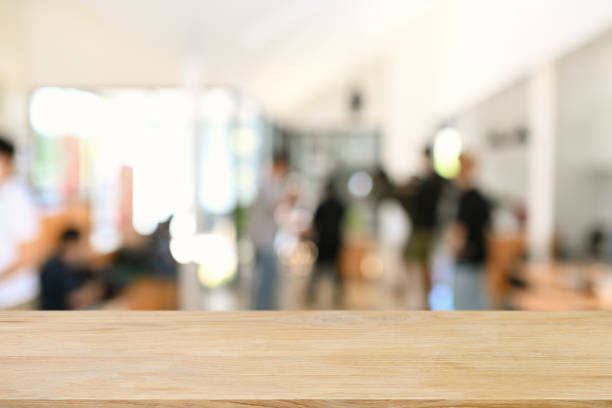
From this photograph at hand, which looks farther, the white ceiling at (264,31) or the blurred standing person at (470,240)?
the white ceiling at (264,31)

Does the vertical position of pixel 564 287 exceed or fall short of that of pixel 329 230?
it falls short

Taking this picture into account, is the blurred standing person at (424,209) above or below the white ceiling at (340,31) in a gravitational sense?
below

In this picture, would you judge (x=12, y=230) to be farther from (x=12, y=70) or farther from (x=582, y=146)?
(x=582, y=146)

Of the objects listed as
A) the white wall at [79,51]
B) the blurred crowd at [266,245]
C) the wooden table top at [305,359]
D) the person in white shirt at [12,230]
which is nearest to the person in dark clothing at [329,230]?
the blurred crowd at [266,245]

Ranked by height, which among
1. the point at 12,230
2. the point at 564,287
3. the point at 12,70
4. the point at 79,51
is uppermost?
the point at 79,51

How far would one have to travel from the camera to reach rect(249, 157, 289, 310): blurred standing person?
4746mm

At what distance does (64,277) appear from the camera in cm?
A: 312

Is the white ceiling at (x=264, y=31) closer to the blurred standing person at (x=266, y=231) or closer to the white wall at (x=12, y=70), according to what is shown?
the white wall at (x=12, y=70)

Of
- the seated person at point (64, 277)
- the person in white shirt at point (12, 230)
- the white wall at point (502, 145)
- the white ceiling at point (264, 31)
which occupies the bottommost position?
the seated person at point (64, 277)

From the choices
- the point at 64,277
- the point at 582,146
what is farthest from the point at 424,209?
the point at 64,277

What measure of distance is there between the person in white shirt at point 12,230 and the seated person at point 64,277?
0.85ft

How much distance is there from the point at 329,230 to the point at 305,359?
513 centimetres

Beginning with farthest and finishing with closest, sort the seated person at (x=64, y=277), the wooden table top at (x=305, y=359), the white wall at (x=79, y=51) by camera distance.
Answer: the white wall at (x=79, y=51) < the seated person at (x=64, y=277) < the wooden table top at (x=305, y=359)

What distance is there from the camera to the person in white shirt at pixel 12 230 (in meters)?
2.65
